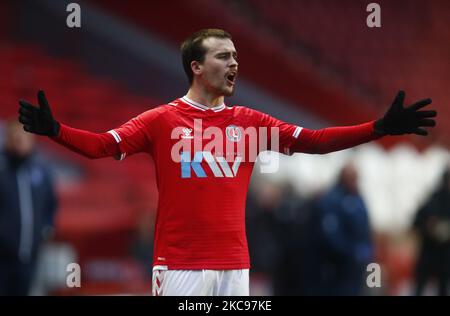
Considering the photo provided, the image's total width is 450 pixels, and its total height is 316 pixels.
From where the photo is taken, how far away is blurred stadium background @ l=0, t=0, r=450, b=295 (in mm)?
13609

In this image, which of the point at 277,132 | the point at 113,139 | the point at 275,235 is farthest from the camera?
the point at 275,235

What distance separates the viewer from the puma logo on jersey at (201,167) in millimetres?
4898

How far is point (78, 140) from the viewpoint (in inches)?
187

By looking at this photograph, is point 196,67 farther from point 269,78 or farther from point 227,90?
point 269,78

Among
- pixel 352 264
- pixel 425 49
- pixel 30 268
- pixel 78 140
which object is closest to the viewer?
pixel 78 140

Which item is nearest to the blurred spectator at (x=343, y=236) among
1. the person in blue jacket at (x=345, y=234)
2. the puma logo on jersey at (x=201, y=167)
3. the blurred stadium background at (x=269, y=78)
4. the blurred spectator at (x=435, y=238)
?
the person in blue jacket at (x=345, y=234)

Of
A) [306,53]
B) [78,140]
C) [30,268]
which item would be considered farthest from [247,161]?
[306,53]

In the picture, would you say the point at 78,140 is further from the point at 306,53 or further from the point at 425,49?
the point at 425,49

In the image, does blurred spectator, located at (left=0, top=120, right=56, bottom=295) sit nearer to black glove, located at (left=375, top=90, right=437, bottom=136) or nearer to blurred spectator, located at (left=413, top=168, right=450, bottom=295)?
black glove, located at (left=375, top=90, right=437, bottom=136)

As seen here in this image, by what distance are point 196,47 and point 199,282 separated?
125 cm

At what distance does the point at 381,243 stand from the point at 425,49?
189 inches

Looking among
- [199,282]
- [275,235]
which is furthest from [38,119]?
[275,235]

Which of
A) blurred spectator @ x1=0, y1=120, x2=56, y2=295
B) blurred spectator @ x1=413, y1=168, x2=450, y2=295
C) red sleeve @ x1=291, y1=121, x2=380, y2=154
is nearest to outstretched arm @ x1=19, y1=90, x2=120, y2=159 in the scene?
red sleeve @ x1=291, y1=121, x2=380, y2=154

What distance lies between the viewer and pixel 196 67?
5129mm
